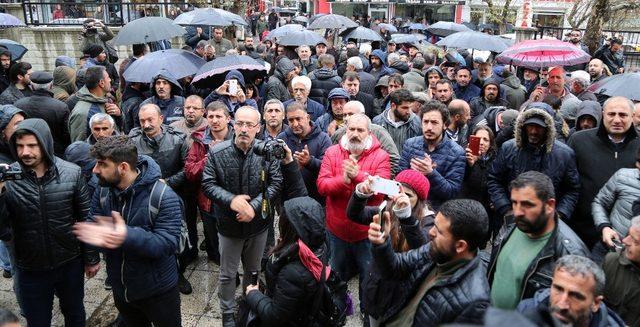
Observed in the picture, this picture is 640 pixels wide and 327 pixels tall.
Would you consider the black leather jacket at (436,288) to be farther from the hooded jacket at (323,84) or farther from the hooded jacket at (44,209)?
the hooded jacket at (323,84)

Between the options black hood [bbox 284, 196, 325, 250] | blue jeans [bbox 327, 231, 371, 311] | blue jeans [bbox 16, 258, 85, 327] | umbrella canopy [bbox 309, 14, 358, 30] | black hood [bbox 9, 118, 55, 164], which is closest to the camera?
black hood [bbox 284, 196, 325, 250]

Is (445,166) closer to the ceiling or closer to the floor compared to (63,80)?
closer to the floor

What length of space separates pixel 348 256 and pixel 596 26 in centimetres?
1197

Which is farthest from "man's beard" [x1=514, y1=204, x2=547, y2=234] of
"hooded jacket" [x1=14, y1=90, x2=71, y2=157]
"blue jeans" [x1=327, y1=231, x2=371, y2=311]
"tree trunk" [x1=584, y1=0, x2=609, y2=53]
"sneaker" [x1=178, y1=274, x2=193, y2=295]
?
"tree trunk" [x1=584, y1=0, x2=609, y2=53]

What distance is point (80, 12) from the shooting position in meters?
13.6

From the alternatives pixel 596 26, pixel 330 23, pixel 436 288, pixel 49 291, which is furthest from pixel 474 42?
pixel 49 291

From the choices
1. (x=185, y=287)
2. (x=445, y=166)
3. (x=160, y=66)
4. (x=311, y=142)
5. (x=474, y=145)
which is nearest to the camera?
(x=445, y=166)

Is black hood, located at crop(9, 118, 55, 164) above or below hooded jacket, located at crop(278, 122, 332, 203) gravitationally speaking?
above

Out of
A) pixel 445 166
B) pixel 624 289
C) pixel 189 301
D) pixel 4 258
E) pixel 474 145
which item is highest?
pixel 474 145

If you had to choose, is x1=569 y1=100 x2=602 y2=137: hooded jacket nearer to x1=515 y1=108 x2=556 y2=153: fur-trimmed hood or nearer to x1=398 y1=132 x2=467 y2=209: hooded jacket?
x1=515 y1=108 x2=556 y2=153: fur-trimmed hood

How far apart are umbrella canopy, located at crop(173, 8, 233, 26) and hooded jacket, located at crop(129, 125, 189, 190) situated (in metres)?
5.04

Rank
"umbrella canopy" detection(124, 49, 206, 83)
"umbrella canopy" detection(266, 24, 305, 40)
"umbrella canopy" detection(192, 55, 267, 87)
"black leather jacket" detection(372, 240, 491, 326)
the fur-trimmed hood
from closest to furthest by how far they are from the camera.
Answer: "black leather jacket" detection(372, 240, 491, 326), the fur-trimmed hood, "umbrella canopy" detection(124, 49, 206, 83), "umbrella canopy" detection(192, 55, 267, 87), "umbrella canopy" detection(266, 24, 305, 40)

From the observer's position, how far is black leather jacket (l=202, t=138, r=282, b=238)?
4.29 m

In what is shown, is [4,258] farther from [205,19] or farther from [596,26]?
[596,26]
